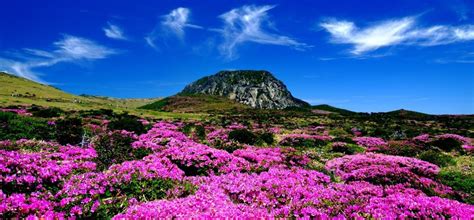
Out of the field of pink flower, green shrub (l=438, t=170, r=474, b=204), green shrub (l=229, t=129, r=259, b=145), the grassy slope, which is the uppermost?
the grassy slope

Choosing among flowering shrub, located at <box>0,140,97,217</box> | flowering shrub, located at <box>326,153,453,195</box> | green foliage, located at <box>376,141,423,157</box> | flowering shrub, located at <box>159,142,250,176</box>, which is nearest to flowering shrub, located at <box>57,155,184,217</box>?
flowering shrub, located at <box>0,140,97,217</box>

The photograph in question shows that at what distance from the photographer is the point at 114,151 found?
42.9ft

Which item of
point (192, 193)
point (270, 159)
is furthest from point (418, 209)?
point (270, 159)

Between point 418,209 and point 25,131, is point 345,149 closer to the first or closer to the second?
point 418,209

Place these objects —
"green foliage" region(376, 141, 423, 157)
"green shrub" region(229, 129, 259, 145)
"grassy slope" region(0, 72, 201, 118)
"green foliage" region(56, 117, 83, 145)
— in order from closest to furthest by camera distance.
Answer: "green foliage" region(56, 117, 83, 145) < "green foliage" region(376, 141, 423, 157) < "green shrub" region(229, 129, 259, 145) < "grassy slope" region(0, 72, 201, 118)

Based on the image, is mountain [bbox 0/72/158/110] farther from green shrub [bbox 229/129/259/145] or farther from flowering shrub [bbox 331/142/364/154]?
flowering shrub [bbox 331/142/364/154]

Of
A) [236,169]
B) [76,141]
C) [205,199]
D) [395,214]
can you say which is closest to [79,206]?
[205,199]

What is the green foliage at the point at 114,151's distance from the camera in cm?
1217

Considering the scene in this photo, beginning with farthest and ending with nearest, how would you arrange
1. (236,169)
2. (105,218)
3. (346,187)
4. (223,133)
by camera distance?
(223,133)
(236,169)
(346,187)
(105,218)

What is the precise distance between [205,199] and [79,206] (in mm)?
2590

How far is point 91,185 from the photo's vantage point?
294 inches

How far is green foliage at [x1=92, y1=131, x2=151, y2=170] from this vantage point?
12.2 meters

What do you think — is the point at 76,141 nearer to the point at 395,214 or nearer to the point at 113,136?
the point at 113,136

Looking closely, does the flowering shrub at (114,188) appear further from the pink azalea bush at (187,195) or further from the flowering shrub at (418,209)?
the flowering shrub at (418,209)
